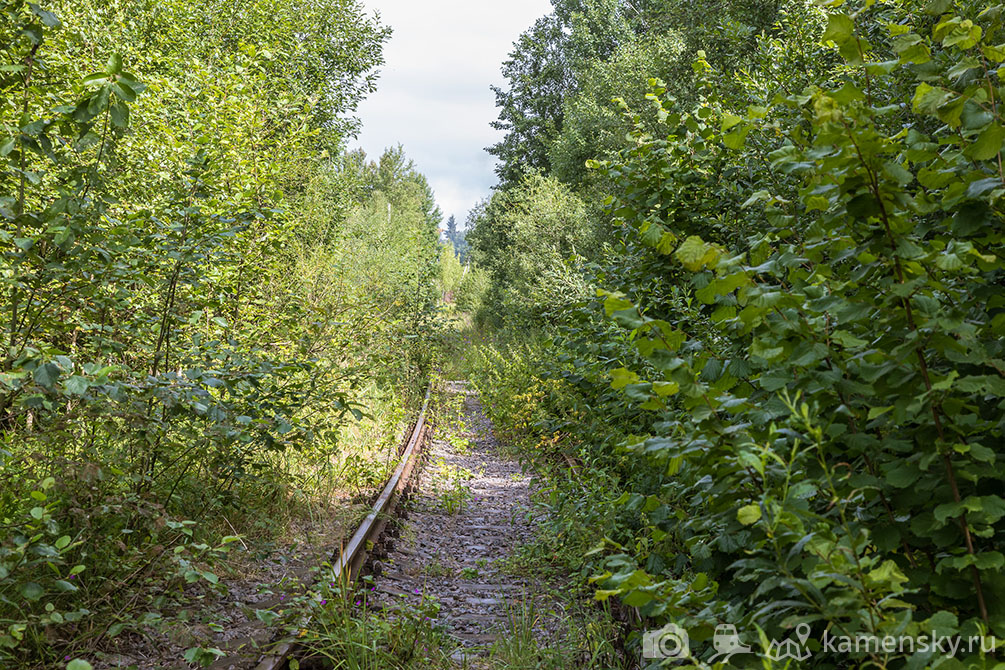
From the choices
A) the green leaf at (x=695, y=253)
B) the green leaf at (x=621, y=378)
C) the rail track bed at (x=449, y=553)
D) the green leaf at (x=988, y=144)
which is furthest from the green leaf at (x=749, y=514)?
the rail track bed at (x=449, y=553)

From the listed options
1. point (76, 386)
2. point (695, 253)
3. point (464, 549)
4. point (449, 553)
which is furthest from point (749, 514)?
point (464, 549)

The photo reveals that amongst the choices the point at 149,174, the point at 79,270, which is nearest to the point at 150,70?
the point at 149,174

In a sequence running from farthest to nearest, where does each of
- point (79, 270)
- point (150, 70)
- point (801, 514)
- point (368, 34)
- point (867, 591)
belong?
1. point (368, 34)
2. point (150, 70)
3. point (79, 270)
4. point (801, 514)
5. point (867, 591)

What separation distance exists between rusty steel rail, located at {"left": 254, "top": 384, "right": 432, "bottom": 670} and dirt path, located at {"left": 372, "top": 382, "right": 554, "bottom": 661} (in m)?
0.27

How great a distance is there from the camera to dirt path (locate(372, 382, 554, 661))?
519 cm

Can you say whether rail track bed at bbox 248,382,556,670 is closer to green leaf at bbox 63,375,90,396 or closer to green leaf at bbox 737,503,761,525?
green leaf at bbox 63,375,90,396

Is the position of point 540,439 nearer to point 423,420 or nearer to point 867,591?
point 423,420

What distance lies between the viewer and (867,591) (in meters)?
1.41

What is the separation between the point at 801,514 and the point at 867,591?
25cm

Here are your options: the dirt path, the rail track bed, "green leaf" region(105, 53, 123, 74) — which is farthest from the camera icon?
"green leaf" region(105, 53, 123, 74)

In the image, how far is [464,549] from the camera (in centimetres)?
711

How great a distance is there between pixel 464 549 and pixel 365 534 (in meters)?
1.48

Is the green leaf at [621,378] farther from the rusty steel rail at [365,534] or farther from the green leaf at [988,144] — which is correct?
the rusty steel rail at [365,534]

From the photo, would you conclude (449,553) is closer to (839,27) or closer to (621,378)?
(621,378)
